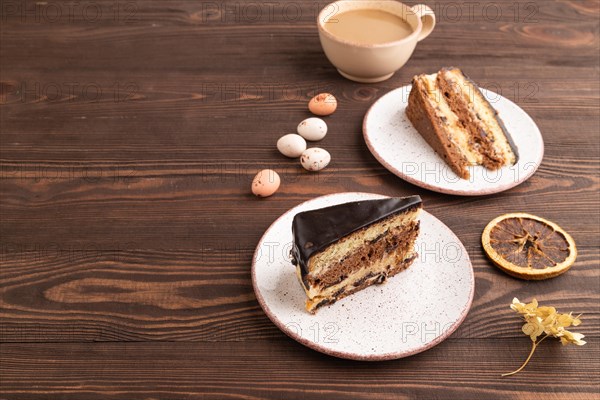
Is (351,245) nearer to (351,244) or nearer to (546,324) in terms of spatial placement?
(351,244)

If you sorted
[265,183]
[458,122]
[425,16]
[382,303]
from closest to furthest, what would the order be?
[382,303] → [265,183] → [458,122] → [425,16]

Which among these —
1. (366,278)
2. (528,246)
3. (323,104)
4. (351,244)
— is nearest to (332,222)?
(351,244)

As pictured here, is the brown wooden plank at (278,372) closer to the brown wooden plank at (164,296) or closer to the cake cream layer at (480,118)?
the brown wooden plank at (164,296)

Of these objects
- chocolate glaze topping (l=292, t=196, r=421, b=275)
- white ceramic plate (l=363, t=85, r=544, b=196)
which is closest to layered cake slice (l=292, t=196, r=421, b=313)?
chocolate glaze topping (l=292, t=196, r=421, b=275)

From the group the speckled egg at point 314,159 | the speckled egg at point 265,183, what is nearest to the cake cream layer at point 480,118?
the speckled egg at point 314,159

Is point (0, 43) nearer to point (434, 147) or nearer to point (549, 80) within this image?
point (434, 147)

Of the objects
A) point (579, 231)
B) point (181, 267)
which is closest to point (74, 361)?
point (181, 267)
